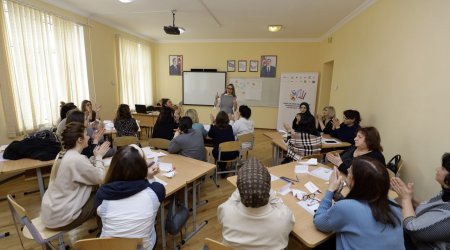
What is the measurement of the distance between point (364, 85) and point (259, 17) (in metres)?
2.66

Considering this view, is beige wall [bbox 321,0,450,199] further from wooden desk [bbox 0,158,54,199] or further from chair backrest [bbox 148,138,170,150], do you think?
wooden desk [bbox 0,158,54,199]

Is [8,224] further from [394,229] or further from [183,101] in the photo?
[183,101]

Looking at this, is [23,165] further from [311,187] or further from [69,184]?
[311,187]

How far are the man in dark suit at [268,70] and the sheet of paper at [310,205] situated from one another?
6.31 metres

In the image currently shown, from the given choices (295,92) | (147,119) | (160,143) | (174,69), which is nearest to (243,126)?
(160,143)

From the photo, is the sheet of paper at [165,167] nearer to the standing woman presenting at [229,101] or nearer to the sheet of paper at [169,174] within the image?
the sheet of paper at [169,174]

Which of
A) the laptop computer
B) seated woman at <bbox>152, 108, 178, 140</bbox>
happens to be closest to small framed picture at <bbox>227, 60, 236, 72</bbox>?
the laptop computer

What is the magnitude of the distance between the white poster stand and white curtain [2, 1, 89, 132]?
5702 mm

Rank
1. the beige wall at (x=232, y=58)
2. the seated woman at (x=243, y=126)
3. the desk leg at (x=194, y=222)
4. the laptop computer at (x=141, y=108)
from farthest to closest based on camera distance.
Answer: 1. the beige wall at (x=232, y=58)
2. the laptop computer at (x=141, y=108)
3. the seated woman at (x=243, y=126)
4. the desk leg at (x=194, y=222)

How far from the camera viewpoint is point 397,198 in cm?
198

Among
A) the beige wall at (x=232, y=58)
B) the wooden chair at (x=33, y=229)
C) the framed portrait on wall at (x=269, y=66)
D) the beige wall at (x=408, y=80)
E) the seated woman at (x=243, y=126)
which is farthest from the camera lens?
the framed portrait on wall at (x=269, y=66)

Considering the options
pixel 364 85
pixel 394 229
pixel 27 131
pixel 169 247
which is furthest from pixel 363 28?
pixel 27 131

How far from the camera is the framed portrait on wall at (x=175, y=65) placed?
815cm

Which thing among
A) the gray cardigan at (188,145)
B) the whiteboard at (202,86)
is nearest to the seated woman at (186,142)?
the gray cardigan at (188,145)
